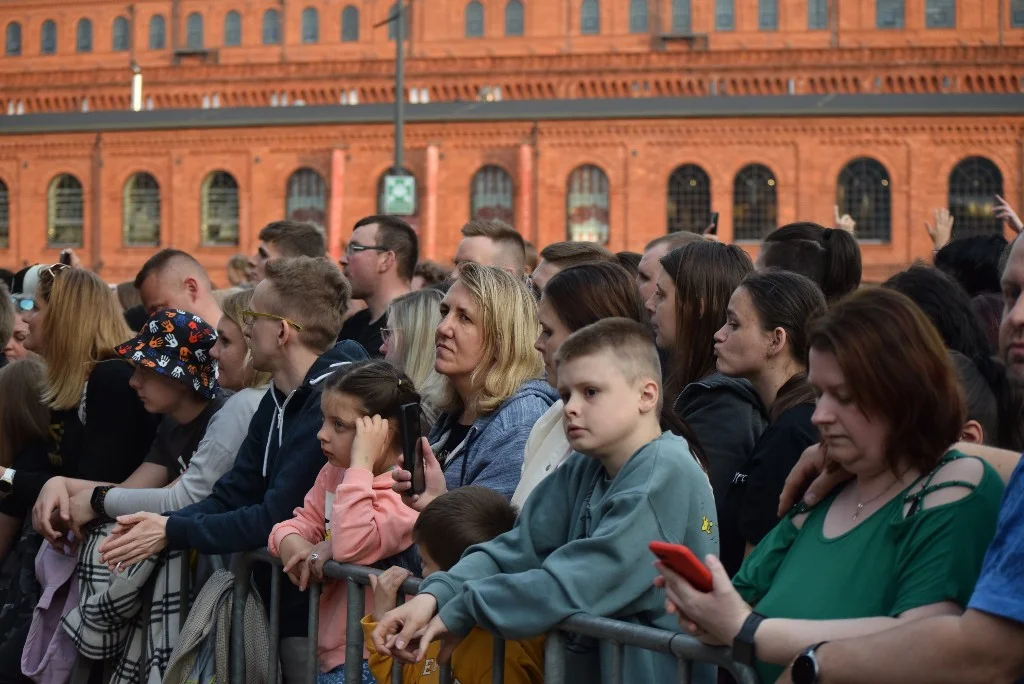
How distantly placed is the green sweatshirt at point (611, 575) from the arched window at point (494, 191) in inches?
1522

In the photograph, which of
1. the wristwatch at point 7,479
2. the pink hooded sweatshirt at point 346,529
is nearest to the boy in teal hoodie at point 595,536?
the pink hooded sweatshirt at point 346,529

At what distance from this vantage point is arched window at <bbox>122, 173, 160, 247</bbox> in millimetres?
45688

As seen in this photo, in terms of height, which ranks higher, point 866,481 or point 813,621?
point 866,481

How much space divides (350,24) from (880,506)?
52.3 metres

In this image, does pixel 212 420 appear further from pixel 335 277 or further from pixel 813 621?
pixel 813 621

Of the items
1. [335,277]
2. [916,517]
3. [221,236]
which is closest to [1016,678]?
[916,517]

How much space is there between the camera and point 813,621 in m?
3.31

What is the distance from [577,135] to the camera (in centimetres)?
4216

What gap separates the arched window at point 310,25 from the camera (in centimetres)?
5450

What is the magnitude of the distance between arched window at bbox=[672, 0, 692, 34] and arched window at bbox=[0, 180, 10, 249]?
902 inches

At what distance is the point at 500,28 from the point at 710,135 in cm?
1276

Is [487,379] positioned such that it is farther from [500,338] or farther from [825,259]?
[825,259]

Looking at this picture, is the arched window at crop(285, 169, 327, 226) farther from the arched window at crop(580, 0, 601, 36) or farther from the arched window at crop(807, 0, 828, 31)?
the arched window at crop(807, 0, 828, 31)

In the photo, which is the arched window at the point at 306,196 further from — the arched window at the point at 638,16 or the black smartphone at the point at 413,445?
the black smartphone at the point at 413,445
